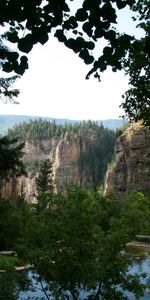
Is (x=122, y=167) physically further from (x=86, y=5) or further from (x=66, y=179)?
(x=86, y=5)

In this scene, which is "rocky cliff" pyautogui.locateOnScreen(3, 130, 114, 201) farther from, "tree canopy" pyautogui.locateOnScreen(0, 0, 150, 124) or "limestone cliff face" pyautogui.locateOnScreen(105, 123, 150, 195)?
"tree canopy" pyautogui.locateOnScreen(0, 0, 150, 124)

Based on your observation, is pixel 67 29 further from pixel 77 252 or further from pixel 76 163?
pixel 76 163

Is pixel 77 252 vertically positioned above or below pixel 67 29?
below

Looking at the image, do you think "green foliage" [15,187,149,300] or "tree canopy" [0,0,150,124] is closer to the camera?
"tree canopy" [0,0,150,124]

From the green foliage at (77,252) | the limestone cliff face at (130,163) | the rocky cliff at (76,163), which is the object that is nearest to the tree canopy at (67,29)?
the green foliage at (77,252)

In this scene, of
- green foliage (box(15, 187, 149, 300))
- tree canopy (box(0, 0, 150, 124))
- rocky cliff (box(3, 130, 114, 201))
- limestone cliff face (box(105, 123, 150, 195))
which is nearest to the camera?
tree canopy (box(0, 0, 150, 124))

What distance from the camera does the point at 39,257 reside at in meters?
13.1

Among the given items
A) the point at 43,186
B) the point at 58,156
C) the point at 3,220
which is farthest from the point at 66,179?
the point at 3,220

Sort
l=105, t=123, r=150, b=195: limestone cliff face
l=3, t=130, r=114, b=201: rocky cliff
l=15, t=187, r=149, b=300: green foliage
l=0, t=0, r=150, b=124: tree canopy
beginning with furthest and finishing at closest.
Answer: l=3, t=130, r=114, b=201: rocky cliff
l=105, t=123, r=150, b=195: limestone cliff face
l=15, t=187, r=149, b=300: green foliage
l=0, t=0, r=150, b=124: tree canopy

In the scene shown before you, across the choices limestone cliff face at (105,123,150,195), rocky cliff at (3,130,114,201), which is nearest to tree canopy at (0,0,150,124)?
limestone cliff face at (105,123,150,195)

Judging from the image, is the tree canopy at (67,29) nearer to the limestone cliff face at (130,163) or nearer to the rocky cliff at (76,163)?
the limestone cliff face at (130,163)

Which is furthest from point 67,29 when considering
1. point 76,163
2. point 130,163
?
point 76,163

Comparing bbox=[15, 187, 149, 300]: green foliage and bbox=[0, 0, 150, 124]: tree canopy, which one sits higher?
bbox=[0, 0, 150, 124]: tree canopy

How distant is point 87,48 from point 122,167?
92467 mm
